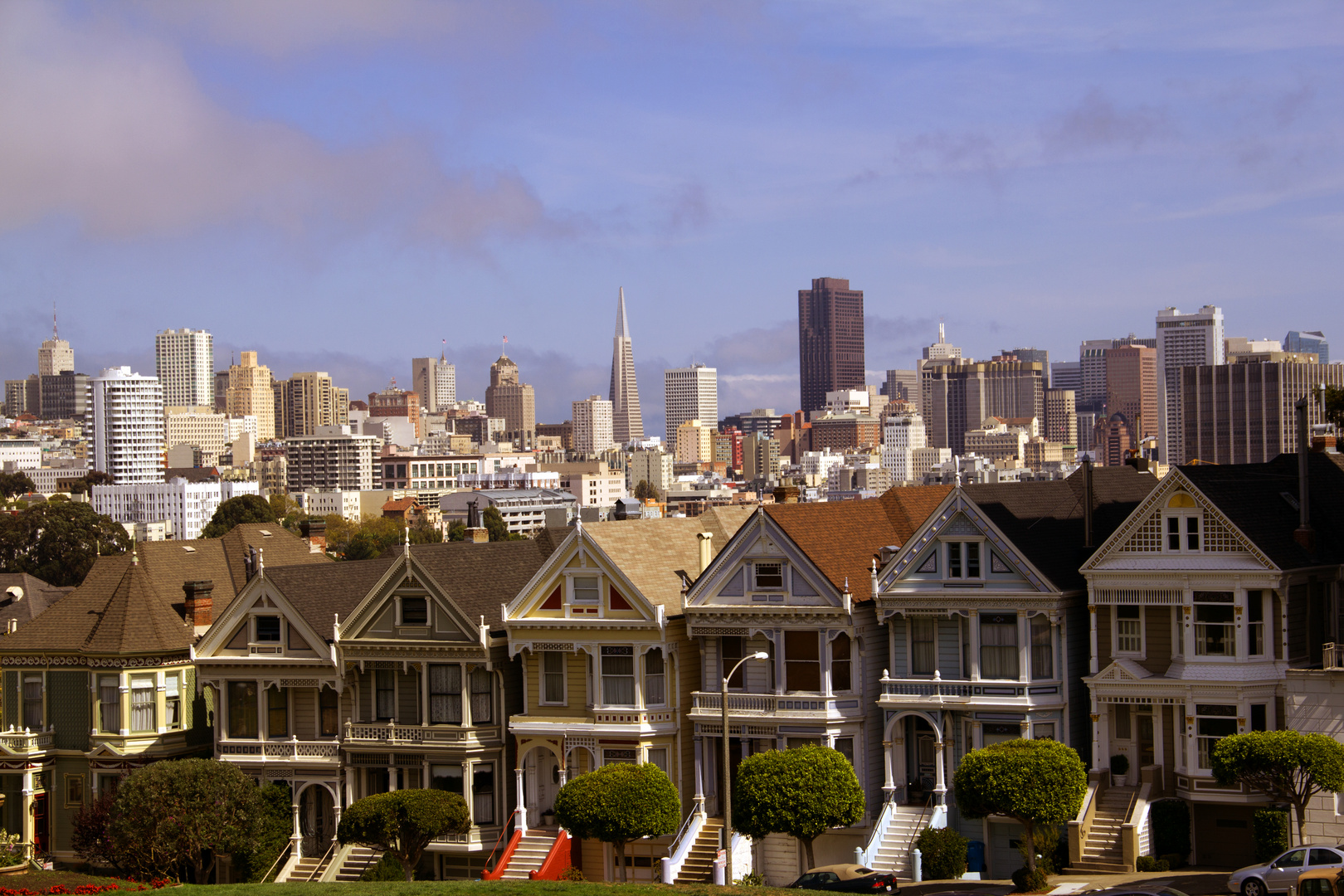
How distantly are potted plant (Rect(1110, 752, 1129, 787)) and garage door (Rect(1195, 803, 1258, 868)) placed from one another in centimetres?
182

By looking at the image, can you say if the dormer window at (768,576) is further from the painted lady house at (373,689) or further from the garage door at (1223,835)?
the garage door at (1223,835)

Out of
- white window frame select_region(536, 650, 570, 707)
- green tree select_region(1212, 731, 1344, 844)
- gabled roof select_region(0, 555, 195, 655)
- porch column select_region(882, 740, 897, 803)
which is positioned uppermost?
gabled roof select_region(0, 555, 195, 655)

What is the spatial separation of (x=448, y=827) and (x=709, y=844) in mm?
6957

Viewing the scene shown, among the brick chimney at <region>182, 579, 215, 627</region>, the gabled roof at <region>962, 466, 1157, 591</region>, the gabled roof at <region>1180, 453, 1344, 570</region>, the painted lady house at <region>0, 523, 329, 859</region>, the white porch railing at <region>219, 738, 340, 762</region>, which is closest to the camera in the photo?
the gabled roof at <region>1180, 453, 1344, 570</region>

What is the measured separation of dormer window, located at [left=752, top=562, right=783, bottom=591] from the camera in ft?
161

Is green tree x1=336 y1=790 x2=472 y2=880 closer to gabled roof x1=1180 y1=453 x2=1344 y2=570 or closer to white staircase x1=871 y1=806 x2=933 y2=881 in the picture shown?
white staircase x1=871 y1=806 x2=933 y2=881

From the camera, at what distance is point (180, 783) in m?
51.2

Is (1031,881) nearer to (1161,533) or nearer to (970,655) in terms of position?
(970,655)

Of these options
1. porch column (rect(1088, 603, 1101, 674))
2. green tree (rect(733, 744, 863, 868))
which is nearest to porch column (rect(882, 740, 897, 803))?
green tree (rect(733, 744, 863, 868))

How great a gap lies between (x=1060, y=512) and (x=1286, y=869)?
46.3 feet

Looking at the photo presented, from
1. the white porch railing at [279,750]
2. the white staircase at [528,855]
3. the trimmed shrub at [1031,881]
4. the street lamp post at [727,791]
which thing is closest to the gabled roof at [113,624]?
the white porch railing at [279,750]

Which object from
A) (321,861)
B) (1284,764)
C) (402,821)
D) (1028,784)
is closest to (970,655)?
(1028,784)

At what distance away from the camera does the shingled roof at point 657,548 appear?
166ft

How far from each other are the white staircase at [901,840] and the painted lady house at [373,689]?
1093 centimetres
